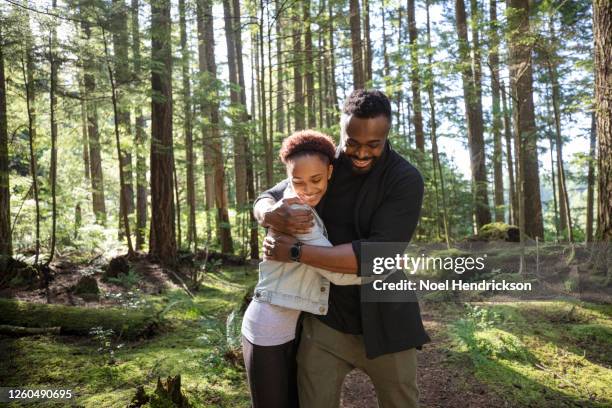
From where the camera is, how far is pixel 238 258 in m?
12.0

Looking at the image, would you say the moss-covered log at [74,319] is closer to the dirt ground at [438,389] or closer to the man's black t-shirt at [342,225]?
the dirt ground at [438,389]

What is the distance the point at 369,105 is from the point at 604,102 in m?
5.05

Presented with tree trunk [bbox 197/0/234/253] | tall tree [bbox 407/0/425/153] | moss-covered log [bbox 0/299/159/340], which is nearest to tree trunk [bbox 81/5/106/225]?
tree trunk [bbox 197/0/234/253]

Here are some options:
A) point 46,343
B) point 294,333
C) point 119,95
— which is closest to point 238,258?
point 119,95

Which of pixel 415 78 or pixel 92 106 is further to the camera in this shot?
pixel 92 106

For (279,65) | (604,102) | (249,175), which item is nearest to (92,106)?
(249,175)

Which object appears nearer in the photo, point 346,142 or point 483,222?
point 346,142

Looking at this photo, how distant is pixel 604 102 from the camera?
5.51m

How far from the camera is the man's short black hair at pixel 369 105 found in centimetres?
205

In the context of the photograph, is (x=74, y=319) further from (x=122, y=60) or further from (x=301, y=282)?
(x=122, y=60)

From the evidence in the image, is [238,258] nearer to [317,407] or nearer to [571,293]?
[571,293]

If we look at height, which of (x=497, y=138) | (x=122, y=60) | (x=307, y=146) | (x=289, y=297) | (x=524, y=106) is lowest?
(x=289, y=297)

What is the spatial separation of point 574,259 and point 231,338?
18.5ft

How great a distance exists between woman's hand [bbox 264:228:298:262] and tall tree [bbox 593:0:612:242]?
5.32m
